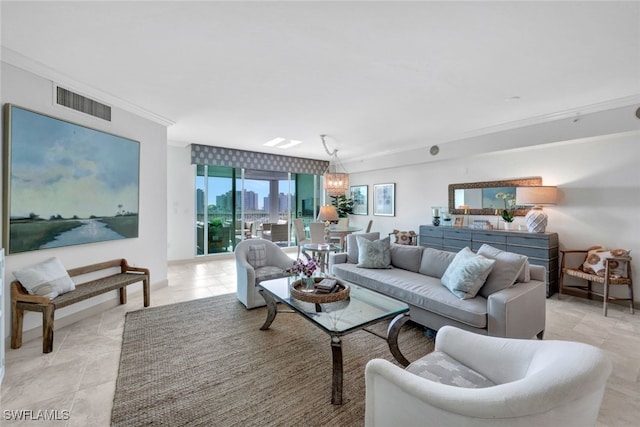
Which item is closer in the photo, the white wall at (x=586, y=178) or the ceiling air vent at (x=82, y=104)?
the ceiling air vent at (x=82, y=104)

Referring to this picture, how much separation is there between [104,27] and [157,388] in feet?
8.89

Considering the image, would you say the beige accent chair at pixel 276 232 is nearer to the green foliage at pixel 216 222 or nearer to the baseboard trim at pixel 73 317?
the green foliage at pixel 216 222

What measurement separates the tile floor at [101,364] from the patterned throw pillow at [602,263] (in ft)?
1.54

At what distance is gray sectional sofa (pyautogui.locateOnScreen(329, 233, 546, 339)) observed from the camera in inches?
91.7

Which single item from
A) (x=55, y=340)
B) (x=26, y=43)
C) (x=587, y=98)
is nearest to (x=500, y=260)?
(x=587, y=98)

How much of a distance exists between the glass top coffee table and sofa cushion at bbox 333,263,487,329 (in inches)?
17.5

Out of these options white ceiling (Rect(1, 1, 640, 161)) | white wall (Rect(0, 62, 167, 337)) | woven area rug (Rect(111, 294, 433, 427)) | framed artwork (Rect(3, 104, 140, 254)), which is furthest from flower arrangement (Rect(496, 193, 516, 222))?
framed artwork (Rect(3, 104, 140, 254))

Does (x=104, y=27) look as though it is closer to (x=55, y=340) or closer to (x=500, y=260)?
→ (x=55, y=340)

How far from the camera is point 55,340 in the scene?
2697mm

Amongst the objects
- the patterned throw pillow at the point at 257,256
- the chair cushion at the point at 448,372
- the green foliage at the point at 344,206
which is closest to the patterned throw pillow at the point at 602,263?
the chair cushion at the point at 448,372

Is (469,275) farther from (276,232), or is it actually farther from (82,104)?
(276,232)

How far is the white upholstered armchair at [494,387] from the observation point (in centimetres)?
94

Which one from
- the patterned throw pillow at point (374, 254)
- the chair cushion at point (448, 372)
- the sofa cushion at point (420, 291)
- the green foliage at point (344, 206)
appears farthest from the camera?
the green foliage at point (344, 206)

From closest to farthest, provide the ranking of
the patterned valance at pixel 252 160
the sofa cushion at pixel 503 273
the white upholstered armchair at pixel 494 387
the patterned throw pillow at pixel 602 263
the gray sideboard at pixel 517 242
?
1. the white upholstered armchair at pixel 494 387
2. the sofa cushion at pixel 503 273
3. the patterned throw pillow at pixel 602 263
4. the gray sideboard at pixel 517 242
5. the patterned valance at pixel 252 160
